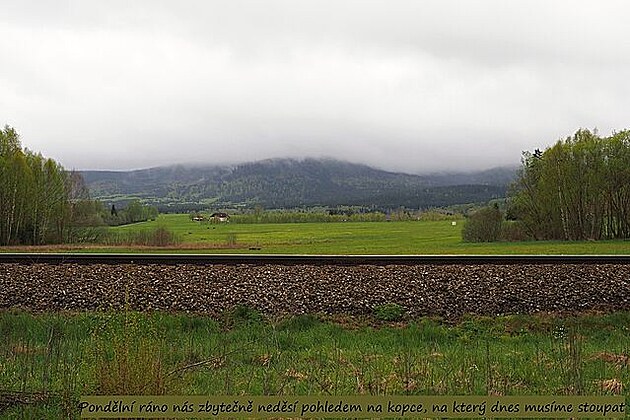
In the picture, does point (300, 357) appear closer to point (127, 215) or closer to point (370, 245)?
point (370, 245)

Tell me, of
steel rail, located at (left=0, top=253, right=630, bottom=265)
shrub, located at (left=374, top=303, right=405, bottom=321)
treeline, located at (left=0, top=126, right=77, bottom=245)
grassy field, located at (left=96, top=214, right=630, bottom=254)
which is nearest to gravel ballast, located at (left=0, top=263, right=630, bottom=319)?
shrub, located at (left=374, top=303, right=405, bottom=321)

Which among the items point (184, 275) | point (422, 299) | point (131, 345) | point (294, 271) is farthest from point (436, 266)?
point (131, 345)

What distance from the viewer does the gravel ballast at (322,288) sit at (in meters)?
13.9

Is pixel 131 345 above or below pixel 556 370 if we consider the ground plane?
above

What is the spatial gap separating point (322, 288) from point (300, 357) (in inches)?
177

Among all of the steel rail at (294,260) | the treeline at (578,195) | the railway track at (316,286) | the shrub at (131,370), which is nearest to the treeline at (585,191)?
the treeline at (578,195)

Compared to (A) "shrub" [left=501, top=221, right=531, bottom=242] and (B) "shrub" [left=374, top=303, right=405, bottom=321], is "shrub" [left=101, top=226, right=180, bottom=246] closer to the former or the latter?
(A) "shrub" [left=501, top=221, right=531, bottom=242]

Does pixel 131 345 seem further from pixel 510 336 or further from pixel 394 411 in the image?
pixel 510 336

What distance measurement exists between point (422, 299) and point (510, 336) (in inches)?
89.9

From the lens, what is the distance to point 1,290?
48.0 ft

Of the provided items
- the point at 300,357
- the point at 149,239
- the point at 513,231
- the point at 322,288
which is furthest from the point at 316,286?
the point at 513,231

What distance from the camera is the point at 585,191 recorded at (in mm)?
53344

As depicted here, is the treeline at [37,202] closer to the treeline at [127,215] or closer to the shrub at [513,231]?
the treeline at [127,215]

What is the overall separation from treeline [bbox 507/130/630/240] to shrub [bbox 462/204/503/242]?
3319mm
